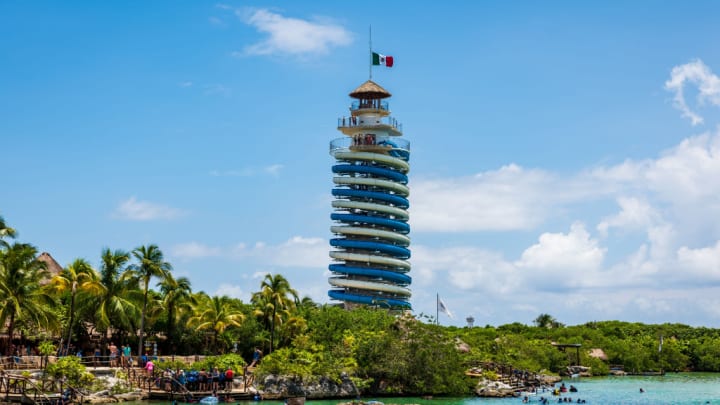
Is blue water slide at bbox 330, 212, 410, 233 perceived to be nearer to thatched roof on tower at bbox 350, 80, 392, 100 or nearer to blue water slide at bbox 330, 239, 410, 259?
blue water slide at bbox 330, 239, 410, 259

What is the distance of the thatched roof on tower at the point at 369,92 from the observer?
3337 inches

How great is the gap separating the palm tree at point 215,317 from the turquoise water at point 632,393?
9.24 metres

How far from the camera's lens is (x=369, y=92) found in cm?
8506

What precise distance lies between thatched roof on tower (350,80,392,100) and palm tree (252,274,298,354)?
32.1 metres

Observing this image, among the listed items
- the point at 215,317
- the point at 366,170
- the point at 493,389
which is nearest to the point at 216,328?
the point at 215,317

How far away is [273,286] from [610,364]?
4346 cm

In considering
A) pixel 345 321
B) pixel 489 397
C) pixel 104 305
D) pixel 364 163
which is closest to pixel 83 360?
pixel 104 305

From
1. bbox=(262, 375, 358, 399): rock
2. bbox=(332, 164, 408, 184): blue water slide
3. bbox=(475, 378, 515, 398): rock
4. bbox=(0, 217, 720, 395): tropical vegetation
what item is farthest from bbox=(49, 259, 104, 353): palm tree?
bbox=(332, 164, 408, 184): blue water slide

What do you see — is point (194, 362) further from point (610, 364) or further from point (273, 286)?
point (610, 364)

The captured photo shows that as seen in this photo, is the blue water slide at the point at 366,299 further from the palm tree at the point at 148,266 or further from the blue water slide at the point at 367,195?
the palm tree at the point at 148,266

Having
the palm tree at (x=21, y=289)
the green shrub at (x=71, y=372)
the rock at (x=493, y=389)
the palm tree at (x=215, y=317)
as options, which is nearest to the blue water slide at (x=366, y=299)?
the rock at (x=493, y=389)

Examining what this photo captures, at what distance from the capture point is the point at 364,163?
8275cm

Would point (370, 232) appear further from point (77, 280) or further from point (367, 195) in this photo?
point (77, 280)

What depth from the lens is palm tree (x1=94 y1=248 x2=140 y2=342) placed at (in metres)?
47.1
